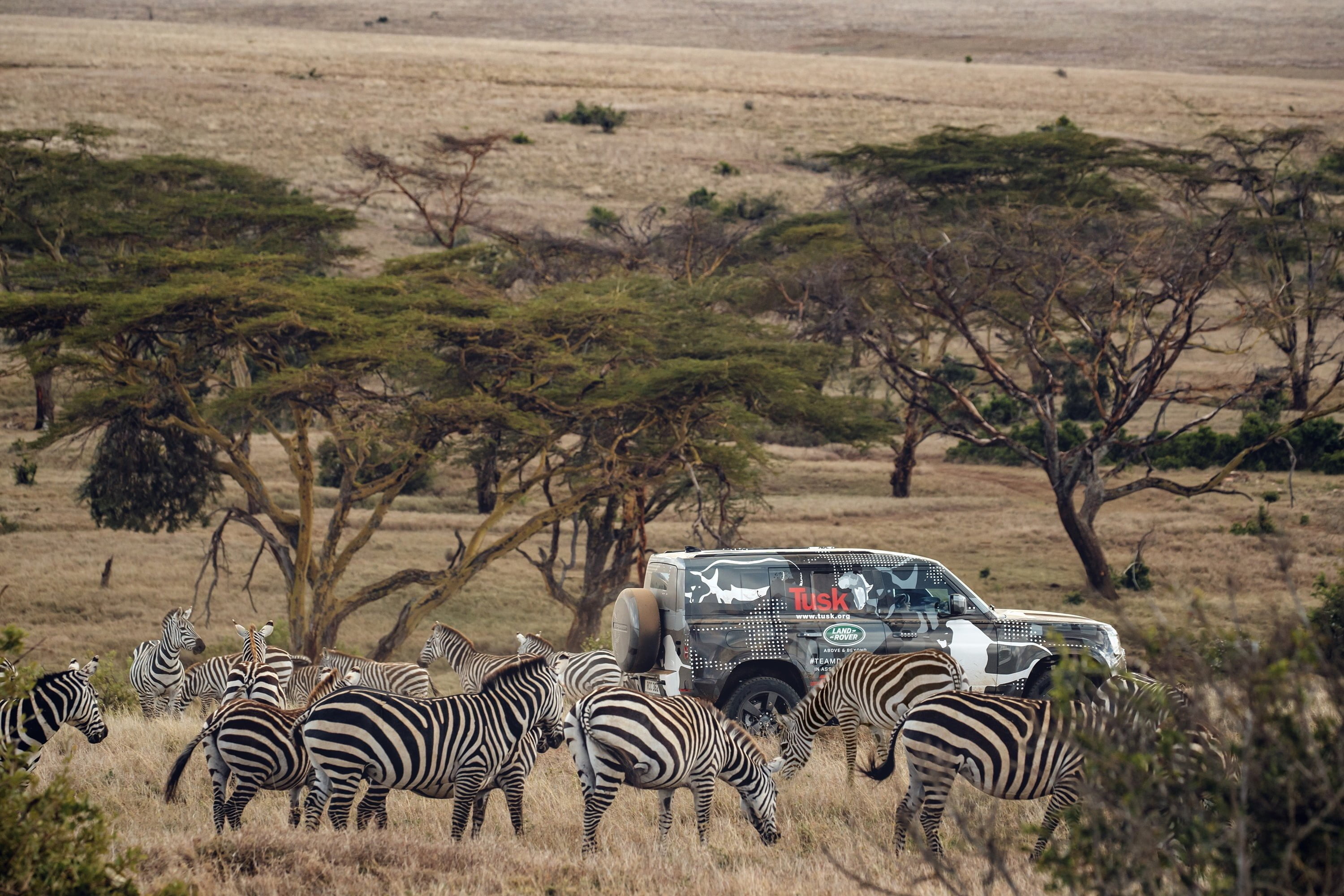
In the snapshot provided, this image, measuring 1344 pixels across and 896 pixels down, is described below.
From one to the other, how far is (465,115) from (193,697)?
203 ft

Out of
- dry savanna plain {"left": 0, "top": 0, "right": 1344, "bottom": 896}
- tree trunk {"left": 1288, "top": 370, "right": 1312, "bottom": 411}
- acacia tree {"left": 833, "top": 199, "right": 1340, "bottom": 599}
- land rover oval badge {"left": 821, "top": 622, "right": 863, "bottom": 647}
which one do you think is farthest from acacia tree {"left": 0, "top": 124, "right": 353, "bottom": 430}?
tree trunk {"left": 1288, "top": 370, "right": 1312, "bottom": 411}

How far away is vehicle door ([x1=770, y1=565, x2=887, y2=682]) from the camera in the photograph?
39.0ft

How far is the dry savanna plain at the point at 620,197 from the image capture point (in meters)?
7.93

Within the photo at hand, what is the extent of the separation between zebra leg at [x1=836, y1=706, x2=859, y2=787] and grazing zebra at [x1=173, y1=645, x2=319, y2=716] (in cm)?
569

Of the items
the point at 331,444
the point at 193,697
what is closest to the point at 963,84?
the point at 331,444

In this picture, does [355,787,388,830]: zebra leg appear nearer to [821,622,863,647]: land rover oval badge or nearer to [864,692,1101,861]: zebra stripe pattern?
[864,692,1101,861]: zebra stripe pattern

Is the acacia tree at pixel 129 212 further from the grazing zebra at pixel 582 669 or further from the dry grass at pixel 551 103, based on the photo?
the dry grass at pixel 551 103

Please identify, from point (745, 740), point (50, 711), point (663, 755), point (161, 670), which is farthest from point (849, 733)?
point (161, 670)

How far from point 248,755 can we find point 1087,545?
17.5 meters

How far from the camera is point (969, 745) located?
8.05 m

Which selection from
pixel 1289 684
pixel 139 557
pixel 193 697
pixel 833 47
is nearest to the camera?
pixel 1289 684

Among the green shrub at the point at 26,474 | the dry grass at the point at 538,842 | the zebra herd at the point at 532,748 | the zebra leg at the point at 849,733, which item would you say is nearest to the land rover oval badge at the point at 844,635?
the dry grass at the point at 538,842

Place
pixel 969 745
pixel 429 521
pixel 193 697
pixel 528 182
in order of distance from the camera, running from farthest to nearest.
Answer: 1. pixel 528 182
2. pixel 429 521
3. pixel 193 697
4. pixel 969 745

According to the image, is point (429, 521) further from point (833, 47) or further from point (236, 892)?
point (833, 47)
